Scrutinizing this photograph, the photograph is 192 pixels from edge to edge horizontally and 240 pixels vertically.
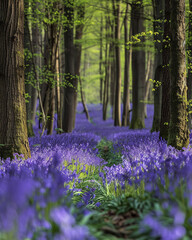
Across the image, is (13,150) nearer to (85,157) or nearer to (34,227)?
(85,157)

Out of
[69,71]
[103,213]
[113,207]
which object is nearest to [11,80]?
[113,207]

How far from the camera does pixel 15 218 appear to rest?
1.66 metres

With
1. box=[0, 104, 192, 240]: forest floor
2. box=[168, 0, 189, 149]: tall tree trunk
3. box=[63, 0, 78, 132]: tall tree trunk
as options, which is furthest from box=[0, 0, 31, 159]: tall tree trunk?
box=[63, 0, 78, 132]: tall tree trunk

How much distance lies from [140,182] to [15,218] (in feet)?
5.73

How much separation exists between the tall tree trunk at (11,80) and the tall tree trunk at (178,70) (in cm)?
305

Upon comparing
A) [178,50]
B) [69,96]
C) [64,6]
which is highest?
[64,6]

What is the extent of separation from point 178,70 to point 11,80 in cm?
330

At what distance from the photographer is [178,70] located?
498 centimetres

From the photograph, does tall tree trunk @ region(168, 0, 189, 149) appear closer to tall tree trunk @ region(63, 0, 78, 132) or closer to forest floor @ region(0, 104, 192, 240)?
forest floor @ region(0, 104, 192, 240)

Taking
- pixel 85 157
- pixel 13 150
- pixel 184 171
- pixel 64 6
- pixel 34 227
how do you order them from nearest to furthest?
pixel 34 227, pixel 184 171, pixel 13 150, pixel 85 157, pixel 64 6

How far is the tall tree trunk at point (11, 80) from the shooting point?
486cm

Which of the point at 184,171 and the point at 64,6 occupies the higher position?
the point at 64,6

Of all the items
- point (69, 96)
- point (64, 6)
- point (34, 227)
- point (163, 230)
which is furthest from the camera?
point (69, 96)

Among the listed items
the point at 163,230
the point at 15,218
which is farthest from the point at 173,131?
the point at 15,218
